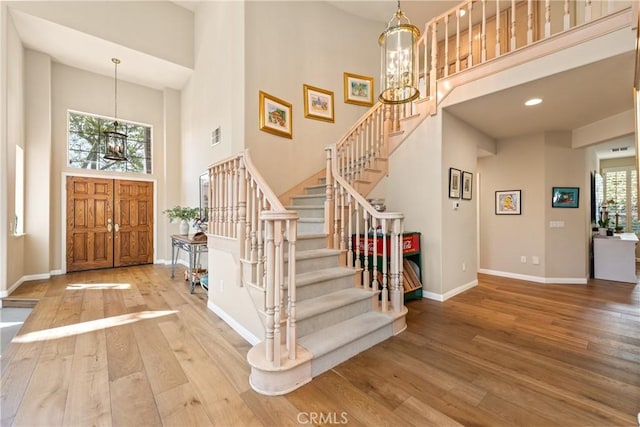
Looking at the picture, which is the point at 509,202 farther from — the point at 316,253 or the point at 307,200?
the point at 316,253

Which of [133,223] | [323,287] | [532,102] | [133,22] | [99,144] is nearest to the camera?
[323,287]

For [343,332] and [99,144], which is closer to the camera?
[343,332]

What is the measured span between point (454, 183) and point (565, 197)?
7.70 ft

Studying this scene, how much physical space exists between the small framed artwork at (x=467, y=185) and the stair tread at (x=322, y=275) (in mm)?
2477

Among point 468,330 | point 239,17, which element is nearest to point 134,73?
point 239,17

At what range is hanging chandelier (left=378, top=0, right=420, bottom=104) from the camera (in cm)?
250

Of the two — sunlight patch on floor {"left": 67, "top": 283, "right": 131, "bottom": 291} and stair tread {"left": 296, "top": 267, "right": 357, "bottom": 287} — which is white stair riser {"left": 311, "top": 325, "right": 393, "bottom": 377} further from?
sunlight patch on floor {"left": 67, "top": 283, "right": 131, "bottom": 291}

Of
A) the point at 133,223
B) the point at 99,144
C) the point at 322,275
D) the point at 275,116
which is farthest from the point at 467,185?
the point at 99,144

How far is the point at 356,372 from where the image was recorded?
6.64 ft

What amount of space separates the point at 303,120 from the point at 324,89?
772mm

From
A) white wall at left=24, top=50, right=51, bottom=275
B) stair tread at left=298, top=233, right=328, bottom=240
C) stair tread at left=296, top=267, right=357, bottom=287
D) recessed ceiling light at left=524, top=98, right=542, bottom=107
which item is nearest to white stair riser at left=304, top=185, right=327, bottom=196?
stair tread at left=298, top=233, right=328, bottom=240

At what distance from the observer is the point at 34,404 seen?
1680 mm

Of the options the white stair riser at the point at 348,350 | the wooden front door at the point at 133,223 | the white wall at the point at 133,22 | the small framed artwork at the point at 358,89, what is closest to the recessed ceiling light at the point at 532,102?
the small framed artwork at the point at 358,89

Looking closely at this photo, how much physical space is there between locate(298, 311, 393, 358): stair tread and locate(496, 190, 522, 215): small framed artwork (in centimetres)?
389
